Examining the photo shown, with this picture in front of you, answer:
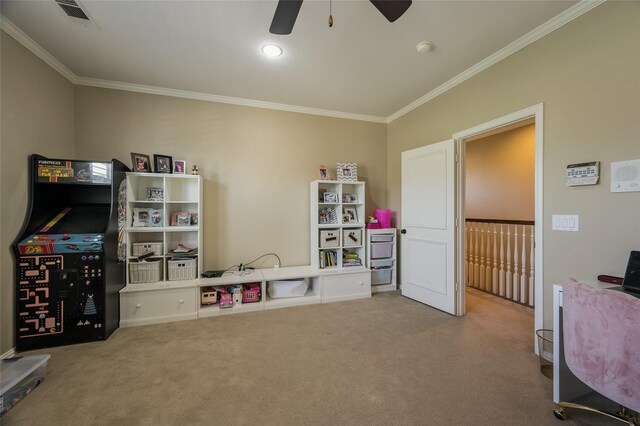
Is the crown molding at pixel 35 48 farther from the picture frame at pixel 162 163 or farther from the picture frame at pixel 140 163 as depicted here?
the picture frame at pixel 162 163

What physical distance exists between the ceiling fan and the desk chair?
176 cm

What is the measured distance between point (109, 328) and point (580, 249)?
4.09 m

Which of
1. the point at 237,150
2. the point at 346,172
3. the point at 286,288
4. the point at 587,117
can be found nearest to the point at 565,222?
the point at 587,117

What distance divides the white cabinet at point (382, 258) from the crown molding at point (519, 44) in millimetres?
1890

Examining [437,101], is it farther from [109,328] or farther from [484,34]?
[109,328]

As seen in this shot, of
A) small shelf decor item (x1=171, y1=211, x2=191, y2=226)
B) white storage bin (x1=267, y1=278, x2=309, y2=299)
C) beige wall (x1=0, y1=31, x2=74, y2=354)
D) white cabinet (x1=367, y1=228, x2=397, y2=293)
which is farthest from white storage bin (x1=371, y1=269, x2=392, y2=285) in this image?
beige wall (x1=0, y1=31, x2=74, y2=354)

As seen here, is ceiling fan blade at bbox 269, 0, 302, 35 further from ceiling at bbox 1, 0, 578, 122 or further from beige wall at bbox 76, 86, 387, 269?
beige wall at bbox 76, 86, 387, 269

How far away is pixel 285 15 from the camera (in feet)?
4.90

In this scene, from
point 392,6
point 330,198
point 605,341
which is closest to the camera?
point 605,341

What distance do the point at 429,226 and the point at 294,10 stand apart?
2.61 meters

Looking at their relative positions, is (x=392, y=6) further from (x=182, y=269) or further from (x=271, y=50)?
(x=182, y=269)

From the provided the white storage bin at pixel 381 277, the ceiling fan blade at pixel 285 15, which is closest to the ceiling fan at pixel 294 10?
the ceiling fan blade at pixel 285 15

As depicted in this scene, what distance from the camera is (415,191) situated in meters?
3.34

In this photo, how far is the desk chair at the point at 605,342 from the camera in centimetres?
115
